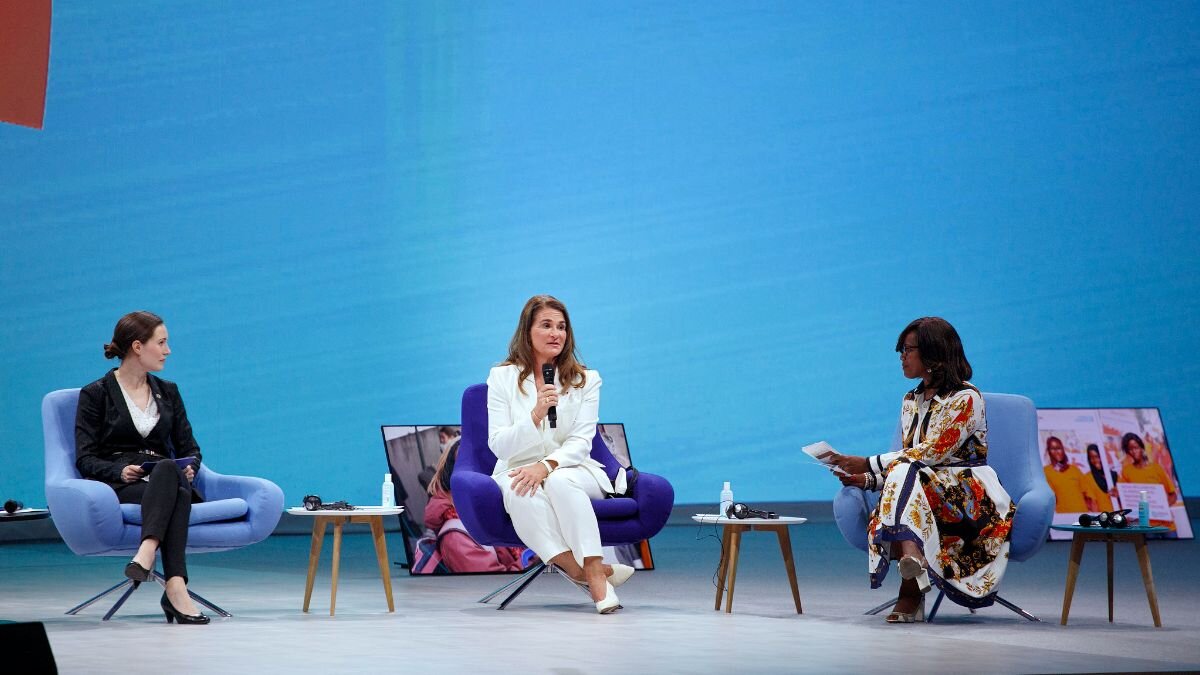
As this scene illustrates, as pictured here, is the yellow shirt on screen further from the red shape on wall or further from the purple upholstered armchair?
the red shape on wall

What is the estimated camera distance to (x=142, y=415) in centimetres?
522

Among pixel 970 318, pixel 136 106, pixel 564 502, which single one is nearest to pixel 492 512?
pixel 564 502

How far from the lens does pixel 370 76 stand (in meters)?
9.25

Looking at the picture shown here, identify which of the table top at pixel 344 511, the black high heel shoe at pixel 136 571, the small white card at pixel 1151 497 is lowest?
the black high heel shoe at pixel 136 571

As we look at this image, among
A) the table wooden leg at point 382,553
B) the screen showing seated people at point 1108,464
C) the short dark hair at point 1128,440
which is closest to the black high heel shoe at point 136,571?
the table wooden leg at point 382,553

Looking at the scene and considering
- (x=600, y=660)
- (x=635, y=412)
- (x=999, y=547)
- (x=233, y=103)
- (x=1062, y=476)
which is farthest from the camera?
(x=635, y=412)

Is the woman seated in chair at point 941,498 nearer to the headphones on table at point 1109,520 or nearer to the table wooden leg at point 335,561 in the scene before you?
the headphones on table at point 1109,520

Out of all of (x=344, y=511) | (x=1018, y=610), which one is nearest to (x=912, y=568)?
(x=1018, y=610)

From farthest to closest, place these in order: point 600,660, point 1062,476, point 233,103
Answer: point 233,103 < point 1062,476 < point 600,660

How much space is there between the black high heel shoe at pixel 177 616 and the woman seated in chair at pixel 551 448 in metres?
1.12

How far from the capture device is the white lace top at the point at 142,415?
204 inches

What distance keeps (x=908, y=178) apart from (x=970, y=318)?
3.40 feet

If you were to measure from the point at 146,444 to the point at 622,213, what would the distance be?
487 centimetres

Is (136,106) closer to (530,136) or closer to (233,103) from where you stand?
(233,103)
